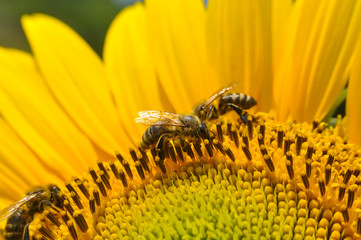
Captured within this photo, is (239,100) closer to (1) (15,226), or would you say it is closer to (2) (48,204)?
(2) (48,204)

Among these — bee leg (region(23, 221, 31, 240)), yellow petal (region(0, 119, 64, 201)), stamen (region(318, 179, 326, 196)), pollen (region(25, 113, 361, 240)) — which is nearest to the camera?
pollen (region(25, 113, 361, 240))

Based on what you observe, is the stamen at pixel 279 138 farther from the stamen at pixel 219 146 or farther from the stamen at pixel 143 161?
the stamen at pixel 143 161

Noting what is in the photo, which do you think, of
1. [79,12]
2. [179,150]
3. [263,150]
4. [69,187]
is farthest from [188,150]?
[79,12]

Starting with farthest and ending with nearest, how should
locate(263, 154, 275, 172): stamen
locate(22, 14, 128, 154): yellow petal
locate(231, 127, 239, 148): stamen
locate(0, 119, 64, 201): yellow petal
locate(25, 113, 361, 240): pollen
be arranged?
1. locate(22, 14, 128, 154): yellow petal
2. locate(0, 119, 64, 201): yellow petal
3. locate(231, 127, 239, 148): stamen
4. locate(263, 154, 275, 172): stamen
5. locate(25, 113, 361, 240): pollen

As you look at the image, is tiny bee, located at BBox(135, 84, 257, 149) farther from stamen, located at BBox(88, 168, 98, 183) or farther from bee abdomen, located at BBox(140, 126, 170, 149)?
stamen, located at BBox(88, 168, 98, 183)

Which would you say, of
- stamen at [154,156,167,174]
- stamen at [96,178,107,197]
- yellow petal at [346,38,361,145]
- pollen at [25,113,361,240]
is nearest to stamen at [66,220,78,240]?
pollen at [25,113,361,240]

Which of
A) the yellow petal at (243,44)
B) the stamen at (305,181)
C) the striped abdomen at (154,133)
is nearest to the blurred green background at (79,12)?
the yellow petal at (243,44)

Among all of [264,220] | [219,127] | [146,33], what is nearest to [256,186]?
[264,220]

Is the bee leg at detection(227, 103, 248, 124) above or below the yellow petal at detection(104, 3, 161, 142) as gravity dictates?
below
